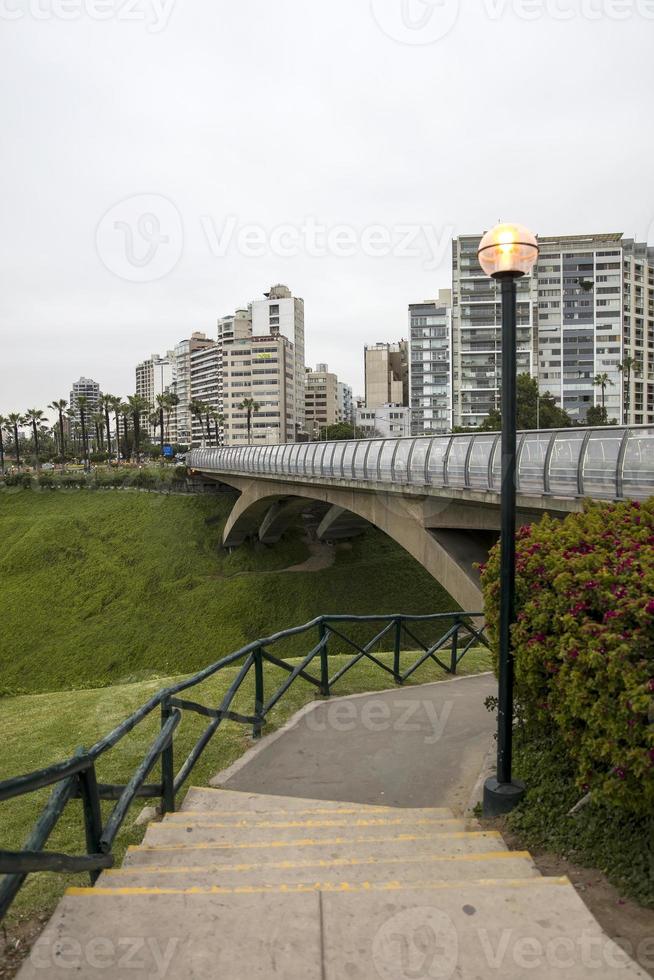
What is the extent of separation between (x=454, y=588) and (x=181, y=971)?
39.3 ft

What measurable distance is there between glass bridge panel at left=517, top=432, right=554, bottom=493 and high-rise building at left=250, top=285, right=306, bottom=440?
96.9 meters

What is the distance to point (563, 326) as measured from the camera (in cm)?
8000

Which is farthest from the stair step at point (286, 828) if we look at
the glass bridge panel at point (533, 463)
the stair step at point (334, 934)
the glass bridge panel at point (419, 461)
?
the glass bridge panel at point (419, 461)

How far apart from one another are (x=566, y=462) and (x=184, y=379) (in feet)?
481

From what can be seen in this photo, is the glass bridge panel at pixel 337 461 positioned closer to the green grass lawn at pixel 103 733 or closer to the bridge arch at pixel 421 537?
the bridge arch at pixel 421 537

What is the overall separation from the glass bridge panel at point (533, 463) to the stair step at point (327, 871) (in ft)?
24.2

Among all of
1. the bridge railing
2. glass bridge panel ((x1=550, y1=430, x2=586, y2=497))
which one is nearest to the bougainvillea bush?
the bridge railing

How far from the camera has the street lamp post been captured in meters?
4.55

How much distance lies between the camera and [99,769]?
20.4 ft

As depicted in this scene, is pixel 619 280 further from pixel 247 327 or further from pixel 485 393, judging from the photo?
pixel 247 327

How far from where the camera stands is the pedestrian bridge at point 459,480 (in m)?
→ 9.07

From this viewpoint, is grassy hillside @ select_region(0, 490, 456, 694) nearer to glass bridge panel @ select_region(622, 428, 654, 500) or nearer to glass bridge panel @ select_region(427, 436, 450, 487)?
glass bridge panel @ select_region(427, 436, 450, 487)

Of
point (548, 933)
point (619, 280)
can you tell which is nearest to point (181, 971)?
point (548, 933)

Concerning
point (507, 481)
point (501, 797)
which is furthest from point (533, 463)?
point (501, 797)
